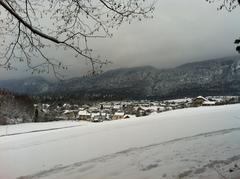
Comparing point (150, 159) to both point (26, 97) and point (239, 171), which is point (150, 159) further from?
point (26, 97)

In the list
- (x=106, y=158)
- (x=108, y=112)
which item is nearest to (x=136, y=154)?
(x=106, y=158)

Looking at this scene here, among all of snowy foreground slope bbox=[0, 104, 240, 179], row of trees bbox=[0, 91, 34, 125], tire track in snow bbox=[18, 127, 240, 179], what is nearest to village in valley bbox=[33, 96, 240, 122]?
row of trees bbox=[0, 91, 34, 125]

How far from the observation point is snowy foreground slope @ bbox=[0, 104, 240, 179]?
404 inches

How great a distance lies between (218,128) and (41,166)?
323 inches

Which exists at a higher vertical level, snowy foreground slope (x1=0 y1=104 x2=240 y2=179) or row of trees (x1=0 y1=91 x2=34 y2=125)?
row of trees (x1=0 y1=91 x2=34 y2=125)

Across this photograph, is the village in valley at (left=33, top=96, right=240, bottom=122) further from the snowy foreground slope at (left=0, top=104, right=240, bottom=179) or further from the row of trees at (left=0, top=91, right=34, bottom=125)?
the snowy foreground slope at (left=0, top=104, right=240, bottom=179)

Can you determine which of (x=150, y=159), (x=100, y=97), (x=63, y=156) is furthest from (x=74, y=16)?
(x=100, y=97)

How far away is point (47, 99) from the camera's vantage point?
488 feet

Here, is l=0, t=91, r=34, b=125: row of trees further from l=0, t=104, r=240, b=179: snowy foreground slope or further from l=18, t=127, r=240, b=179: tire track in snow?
l=18, t=127, r=240, b=179: tire track in snow

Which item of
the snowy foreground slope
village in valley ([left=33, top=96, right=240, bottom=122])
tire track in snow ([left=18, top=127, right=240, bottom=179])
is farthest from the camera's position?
village in valley ([left=33, top=96, right=240, bottom=122])

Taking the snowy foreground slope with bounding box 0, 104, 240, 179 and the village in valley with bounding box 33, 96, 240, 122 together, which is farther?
the village in valley with bounding box 33, 96, 240, 122

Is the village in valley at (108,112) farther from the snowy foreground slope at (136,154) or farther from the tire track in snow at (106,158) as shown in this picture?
the tire track in snow at (106,158)

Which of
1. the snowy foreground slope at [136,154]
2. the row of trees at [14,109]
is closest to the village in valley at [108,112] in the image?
the row of trees at [14,109]

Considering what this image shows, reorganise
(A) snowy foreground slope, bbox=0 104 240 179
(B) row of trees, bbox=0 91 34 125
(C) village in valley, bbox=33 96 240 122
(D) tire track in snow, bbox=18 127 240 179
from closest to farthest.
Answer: (A) snowy foreground slope, bbox=0 104 240 179 → (D) tire track in snow, bbox=18 127 240 179 → (C) village in valley, bbox=33 96 240 122 → (B) row of trees, bbox=0 91 34 125
